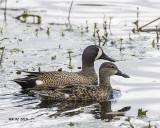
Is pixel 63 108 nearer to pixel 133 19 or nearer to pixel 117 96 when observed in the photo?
pixel 117 96

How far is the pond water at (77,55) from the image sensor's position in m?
7.93

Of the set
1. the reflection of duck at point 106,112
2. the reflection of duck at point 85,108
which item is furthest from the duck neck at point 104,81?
the reflection of duck at point 106,112

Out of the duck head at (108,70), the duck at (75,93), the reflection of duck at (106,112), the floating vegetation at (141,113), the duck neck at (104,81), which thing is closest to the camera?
the floating vegetation at (141,113)

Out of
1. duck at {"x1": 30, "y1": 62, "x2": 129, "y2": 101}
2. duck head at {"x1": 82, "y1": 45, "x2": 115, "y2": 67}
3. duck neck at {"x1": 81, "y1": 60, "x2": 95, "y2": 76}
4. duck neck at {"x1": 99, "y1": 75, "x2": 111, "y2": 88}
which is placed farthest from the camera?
duck head at {"x1": 82, "y1": 45, "x2": 115, "y2": 67}

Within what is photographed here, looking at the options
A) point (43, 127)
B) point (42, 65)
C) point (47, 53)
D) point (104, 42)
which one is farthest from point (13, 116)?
point (104, 42)

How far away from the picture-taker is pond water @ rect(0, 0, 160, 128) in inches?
312

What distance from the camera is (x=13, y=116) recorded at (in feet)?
26.0

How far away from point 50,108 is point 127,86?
1.95m

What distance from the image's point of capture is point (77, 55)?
12.1 m

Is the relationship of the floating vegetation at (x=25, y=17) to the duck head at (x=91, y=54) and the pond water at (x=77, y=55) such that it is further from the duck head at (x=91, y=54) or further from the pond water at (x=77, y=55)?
the duck head at (x=91, y=54)

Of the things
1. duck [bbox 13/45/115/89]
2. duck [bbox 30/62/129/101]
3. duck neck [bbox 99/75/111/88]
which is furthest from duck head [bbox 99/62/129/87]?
duck [bbox 13/45/115/89]

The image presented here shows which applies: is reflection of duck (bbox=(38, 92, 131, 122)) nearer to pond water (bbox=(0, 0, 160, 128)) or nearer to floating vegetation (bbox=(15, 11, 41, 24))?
pond water (bbox=(0, 0, 160, 128))

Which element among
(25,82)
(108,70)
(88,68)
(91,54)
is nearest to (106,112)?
(108,70)

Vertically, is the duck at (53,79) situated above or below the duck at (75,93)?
above
